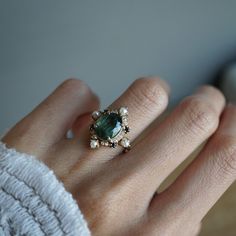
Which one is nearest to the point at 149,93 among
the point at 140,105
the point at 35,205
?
the point at 140,105

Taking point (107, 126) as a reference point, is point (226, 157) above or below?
below

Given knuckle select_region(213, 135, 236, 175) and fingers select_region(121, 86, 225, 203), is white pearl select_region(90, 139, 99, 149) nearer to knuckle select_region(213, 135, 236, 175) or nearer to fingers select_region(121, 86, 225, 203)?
fingers select_region(121, 86, 225, 203)

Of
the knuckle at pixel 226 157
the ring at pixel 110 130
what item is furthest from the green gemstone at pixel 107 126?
the knuckle at pixel 226 157

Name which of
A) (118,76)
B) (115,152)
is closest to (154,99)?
(115,152)

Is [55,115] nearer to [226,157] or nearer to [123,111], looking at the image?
[123,111]

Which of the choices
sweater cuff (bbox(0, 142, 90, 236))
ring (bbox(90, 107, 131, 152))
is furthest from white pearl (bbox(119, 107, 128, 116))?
sweater cuff (bbox(0, 142, 90, 236))

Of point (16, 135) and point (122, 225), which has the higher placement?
point (16, 135)

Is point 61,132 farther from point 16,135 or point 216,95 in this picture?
point 216,95
